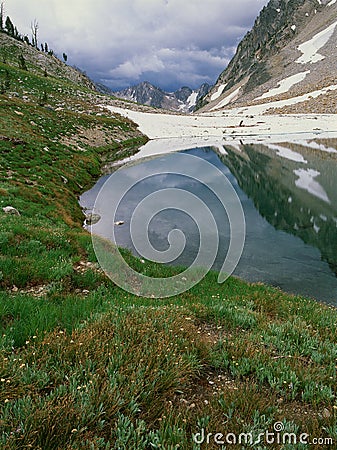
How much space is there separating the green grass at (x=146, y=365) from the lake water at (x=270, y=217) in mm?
5358

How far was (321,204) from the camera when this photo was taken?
919 inches

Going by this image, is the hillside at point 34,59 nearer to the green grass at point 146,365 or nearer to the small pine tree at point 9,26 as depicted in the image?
the small pine tree at point 9,26

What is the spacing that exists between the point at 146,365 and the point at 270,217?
63.0 ft

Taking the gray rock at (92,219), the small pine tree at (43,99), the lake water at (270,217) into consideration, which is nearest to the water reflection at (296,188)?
the lake water at (270,217)

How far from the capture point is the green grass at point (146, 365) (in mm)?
3182

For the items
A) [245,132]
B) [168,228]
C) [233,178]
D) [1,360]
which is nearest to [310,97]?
[245,132]

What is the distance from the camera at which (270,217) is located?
71.7 ft

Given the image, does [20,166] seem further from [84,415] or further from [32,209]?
[84,415]

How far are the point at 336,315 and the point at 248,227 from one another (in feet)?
41.3

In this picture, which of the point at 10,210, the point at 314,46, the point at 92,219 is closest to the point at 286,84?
the point at 314,46

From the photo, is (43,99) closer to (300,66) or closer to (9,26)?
(9,26)

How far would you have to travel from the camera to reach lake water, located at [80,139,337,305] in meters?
14.6

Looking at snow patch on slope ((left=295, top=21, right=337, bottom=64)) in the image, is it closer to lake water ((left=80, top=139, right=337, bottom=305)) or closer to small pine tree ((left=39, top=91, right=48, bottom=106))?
small pine tree ((left=39, top=91, right=48, bottom=106))

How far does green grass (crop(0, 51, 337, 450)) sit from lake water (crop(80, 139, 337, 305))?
5.36 metres
